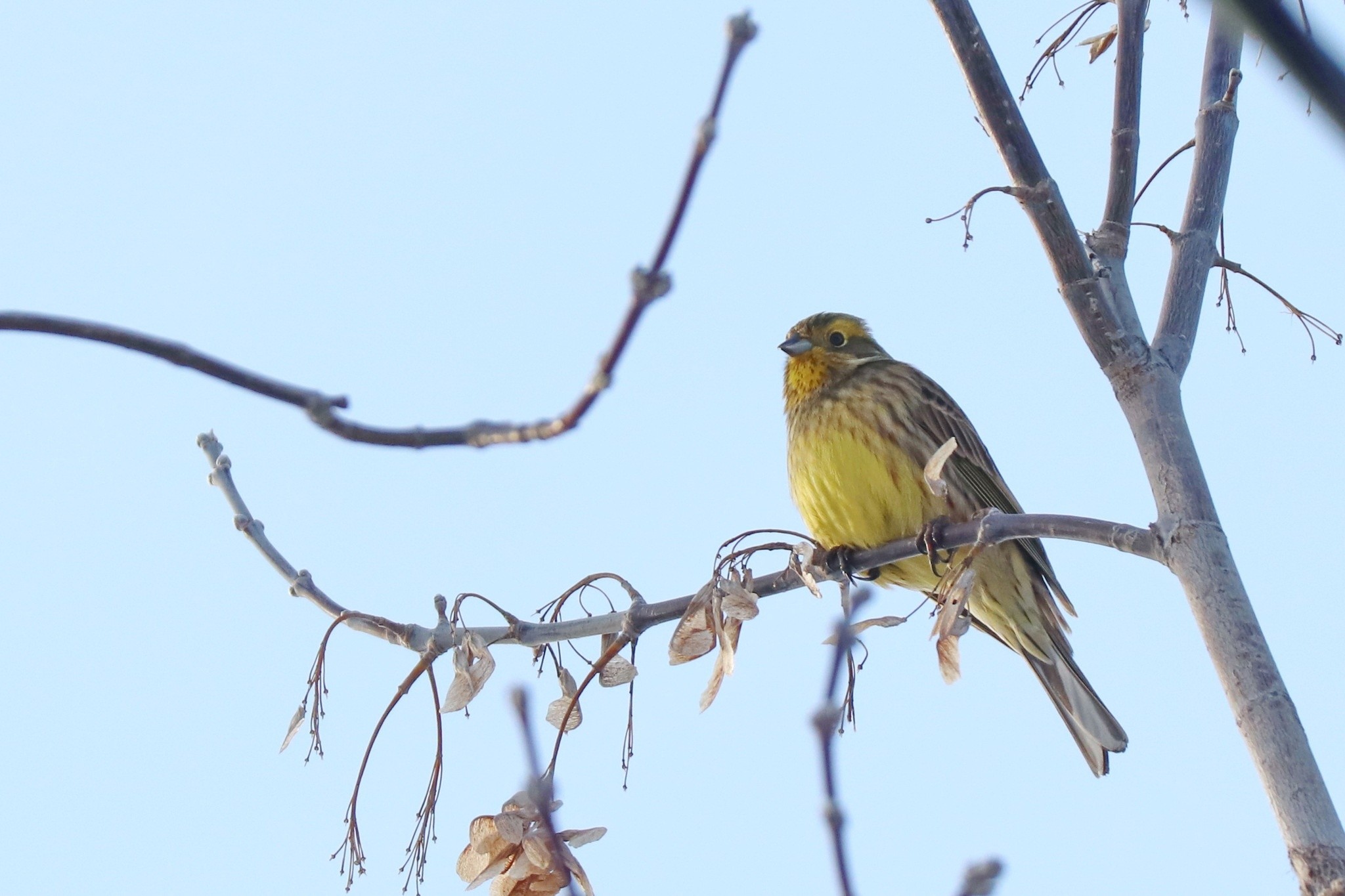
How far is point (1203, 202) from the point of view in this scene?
13.5ft

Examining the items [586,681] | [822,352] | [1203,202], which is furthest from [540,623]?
[822,352]

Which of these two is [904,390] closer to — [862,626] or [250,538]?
[862,626]

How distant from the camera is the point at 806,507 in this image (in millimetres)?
5664

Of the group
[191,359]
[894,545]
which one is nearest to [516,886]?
[894,545]

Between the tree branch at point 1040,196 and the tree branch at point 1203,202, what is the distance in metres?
0.14

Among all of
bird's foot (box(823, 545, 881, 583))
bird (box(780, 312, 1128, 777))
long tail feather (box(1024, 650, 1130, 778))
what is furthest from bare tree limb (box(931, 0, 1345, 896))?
long tail feather (box(1024, 650, 1130, 778))

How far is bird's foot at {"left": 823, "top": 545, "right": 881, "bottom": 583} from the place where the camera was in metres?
5.03

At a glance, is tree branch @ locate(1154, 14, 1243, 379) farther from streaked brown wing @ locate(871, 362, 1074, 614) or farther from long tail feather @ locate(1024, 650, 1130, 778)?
long tail feather @ locate(1024, 650, 1130, 778)

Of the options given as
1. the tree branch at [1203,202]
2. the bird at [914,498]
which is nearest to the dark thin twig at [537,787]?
the tree branch at [1203,202]

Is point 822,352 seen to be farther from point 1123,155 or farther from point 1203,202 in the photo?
point 1123,155

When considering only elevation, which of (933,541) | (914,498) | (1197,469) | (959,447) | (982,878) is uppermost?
(959,447)

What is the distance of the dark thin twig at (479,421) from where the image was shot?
1.41 meters

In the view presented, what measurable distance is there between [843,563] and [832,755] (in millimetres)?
3791

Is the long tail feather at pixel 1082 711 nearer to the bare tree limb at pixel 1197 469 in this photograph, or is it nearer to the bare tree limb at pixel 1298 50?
the bare tree limb at pixel 1197 469
